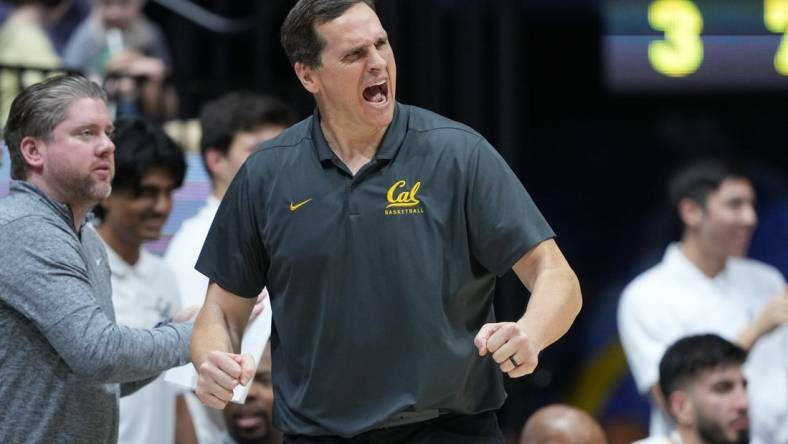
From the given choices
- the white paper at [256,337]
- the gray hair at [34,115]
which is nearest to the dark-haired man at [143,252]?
the gray hair at [34,115]

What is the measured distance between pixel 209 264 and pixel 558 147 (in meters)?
5.18

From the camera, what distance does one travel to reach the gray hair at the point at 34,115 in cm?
445

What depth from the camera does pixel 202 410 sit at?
5977 mm

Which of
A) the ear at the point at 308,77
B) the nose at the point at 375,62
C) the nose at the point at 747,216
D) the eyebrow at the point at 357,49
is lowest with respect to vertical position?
the nose at the point at 747,216

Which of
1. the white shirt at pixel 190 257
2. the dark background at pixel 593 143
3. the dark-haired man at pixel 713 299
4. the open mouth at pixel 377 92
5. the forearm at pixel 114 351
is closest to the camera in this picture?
the open mouth at pixel 377 92

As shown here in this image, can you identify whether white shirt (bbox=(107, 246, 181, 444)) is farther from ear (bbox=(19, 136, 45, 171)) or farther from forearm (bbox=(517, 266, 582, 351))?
forearm (bbox=(517, 266, 582, 351))

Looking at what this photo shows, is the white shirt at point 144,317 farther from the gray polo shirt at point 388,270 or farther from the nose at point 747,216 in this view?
the nose at point 747,216

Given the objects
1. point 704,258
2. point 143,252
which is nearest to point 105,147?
point 143,252

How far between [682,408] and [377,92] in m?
2.55

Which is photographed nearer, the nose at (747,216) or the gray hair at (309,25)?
the gray hair at (309,25)

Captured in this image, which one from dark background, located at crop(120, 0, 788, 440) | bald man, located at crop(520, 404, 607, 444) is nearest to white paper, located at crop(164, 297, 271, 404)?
bald man, located at crop(520, 404, 607, 444)

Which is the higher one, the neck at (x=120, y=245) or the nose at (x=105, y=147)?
the nose at (x=105, y=147)

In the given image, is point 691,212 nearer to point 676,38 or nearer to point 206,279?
point 676,38

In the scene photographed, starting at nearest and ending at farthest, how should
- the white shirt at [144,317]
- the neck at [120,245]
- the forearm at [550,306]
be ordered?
the forearm at [550,306] → the white shirt at [144,317] → the neck at [120,245]
